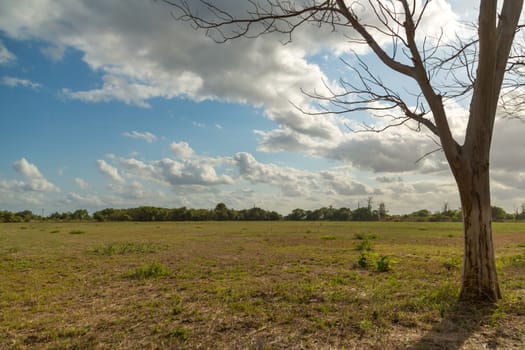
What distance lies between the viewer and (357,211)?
11931 centimetres

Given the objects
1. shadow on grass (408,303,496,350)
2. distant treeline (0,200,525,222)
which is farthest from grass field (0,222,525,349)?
distant treeline (0,200,525,222)

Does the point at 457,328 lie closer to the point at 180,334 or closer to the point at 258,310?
the point at 258,310

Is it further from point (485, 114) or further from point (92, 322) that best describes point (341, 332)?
point (485, 114)

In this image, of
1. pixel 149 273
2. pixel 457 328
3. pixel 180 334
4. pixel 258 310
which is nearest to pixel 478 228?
pixel 457 328

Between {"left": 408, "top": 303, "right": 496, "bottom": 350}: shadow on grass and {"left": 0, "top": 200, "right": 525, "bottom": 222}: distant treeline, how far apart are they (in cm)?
9961

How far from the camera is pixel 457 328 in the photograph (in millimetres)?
5105

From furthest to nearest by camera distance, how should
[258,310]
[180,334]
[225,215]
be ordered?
[225,215] < [258,310] < [180,334]

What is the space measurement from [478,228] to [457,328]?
1760mm

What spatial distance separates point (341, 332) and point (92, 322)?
407cm

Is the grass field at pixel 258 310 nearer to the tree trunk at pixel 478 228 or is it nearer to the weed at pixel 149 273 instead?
the weed at pixel 149 273

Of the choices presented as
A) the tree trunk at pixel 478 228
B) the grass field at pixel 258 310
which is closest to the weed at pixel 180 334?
the grass field at pixel 258 310

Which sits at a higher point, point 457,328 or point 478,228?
point 478,228

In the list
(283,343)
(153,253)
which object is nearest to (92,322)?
(283,343)

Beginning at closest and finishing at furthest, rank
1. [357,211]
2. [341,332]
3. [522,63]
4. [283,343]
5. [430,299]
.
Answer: [283,343] → [341,332] → [430,299] → [522,63] → [357,211]
